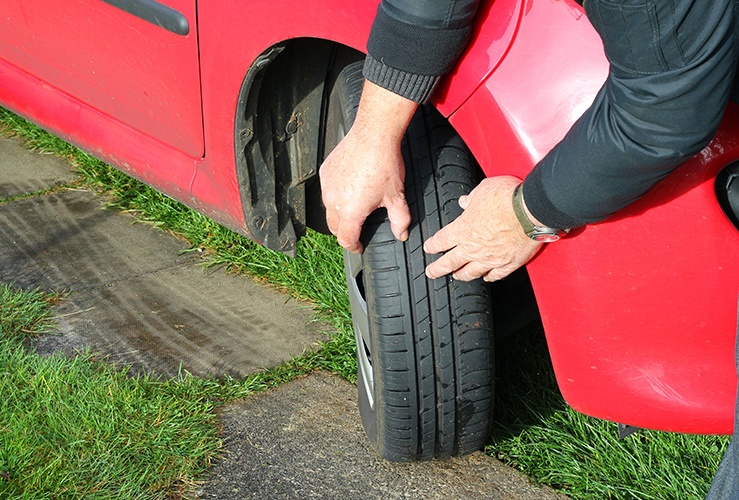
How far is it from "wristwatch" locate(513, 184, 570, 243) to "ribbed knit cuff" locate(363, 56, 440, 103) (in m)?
0.24

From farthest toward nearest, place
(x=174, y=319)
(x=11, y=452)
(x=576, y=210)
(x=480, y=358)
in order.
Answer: (x=174, y=319) → (x=11, y=452) → (x=480, y=358) → (x=576, y=210)

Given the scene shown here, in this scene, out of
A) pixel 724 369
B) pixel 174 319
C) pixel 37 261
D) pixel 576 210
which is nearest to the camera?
pixel 576 210

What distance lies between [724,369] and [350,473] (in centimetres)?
94

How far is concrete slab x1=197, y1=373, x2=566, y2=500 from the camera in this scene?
Answer: 211 centimetres

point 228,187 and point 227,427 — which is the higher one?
point 228,187

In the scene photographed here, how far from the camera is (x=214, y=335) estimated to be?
275 centimetres

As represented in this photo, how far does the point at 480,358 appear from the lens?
1.93m

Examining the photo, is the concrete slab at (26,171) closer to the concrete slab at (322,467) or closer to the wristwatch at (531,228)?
the concrete slab at (322,467)

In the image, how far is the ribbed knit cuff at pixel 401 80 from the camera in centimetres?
161

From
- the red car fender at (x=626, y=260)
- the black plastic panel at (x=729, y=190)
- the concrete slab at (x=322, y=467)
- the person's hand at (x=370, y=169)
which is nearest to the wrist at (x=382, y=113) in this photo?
the person's hand at (x=370, y=169)

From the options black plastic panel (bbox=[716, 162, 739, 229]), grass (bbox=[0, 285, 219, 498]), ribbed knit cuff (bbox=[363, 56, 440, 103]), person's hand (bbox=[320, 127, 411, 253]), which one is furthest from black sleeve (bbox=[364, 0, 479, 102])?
grass (bbox=[0, 285, 219, 498])

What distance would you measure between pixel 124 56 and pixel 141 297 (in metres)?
0.86

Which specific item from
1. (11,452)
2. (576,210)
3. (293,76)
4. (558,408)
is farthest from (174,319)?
(576,210)

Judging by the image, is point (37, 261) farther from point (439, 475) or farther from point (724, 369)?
point (724, 369)
